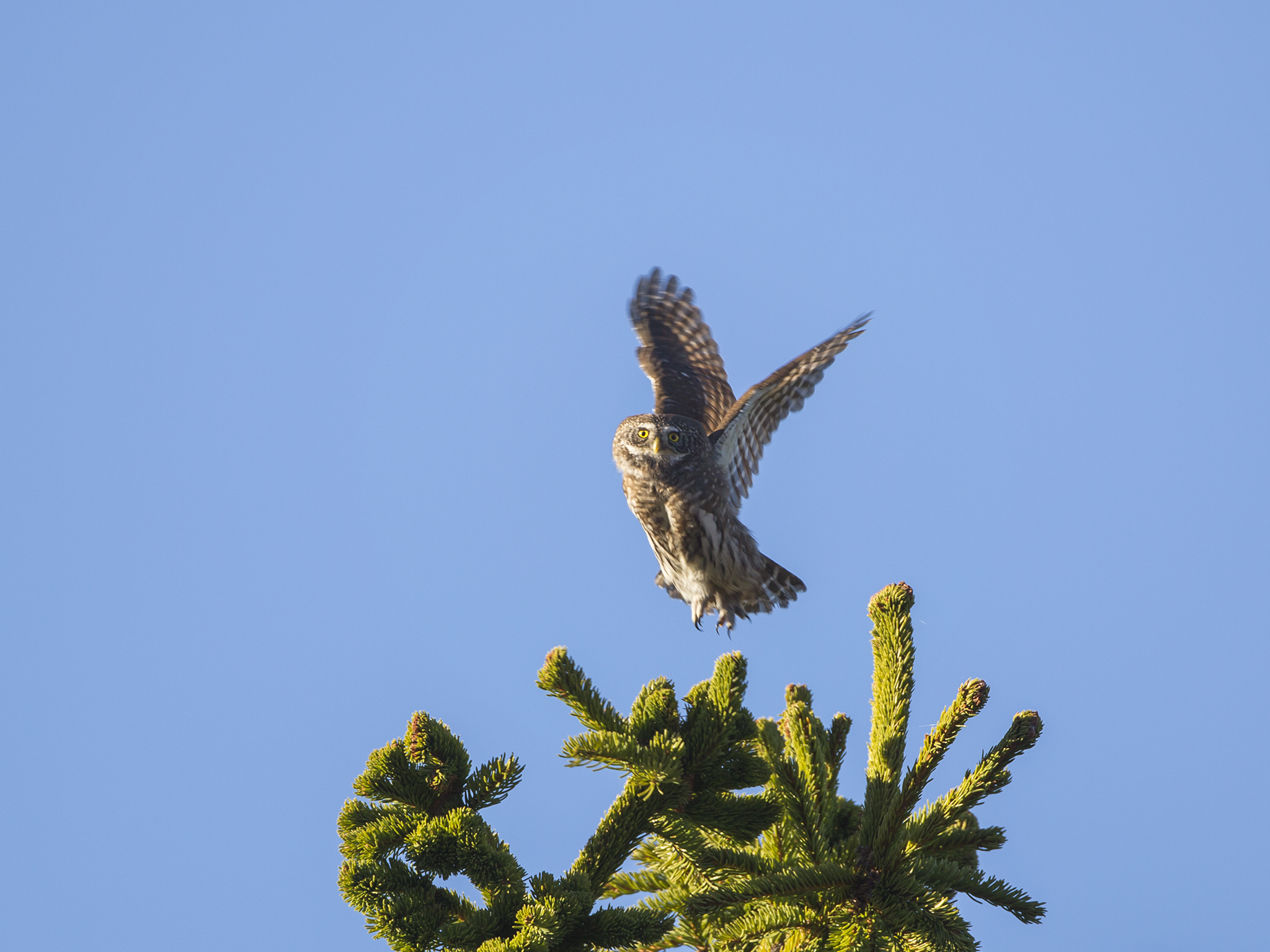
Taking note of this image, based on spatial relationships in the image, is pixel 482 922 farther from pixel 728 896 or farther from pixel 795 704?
pixel 795 704

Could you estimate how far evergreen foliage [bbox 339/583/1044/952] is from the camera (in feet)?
8.64

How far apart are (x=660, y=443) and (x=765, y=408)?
1.00 meters

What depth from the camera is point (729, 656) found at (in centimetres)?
293

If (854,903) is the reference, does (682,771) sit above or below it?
→ above

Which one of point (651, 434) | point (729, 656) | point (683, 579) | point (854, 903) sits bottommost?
point (854, 903)

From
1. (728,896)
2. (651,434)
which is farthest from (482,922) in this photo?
(651,434)

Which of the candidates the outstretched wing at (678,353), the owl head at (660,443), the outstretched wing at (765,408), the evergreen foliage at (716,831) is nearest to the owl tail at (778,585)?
the outstretched wing at (765,408)

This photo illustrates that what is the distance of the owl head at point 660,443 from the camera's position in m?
7.34

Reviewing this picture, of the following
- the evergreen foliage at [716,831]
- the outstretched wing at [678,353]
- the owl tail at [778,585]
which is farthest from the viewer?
the outstretched wing at [678,353]

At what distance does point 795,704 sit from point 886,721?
0.93ft

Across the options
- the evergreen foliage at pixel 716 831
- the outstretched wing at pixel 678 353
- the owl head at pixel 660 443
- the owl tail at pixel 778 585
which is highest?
the outstretched wing at pixel 678 353

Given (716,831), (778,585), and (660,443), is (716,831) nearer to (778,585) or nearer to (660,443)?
(660,443)

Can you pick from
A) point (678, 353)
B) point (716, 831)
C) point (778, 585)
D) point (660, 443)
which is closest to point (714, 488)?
point (660, 443)

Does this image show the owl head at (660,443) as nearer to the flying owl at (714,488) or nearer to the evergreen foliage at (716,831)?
the flying owl at (714,488)
